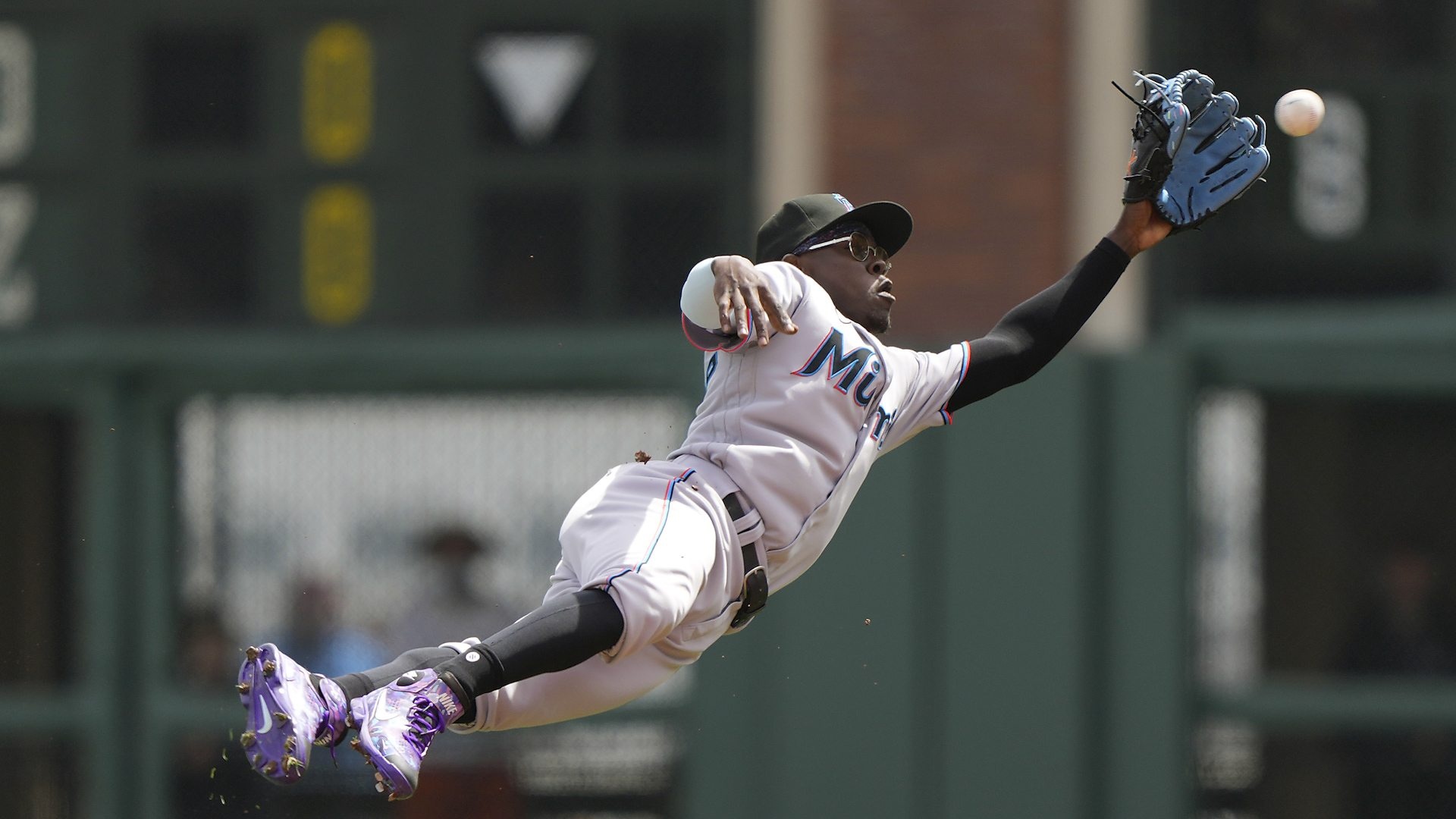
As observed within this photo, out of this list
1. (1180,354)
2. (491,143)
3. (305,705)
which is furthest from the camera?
(491,143)

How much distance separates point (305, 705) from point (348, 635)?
3599mm

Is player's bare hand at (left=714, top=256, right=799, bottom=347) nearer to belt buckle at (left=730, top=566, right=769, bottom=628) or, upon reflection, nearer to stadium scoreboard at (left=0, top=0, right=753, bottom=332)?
belt buckle at (left=730, top=566, right=769, bottom=628)

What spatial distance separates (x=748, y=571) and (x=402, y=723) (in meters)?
0.82

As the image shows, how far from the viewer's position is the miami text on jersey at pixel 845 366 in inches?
164

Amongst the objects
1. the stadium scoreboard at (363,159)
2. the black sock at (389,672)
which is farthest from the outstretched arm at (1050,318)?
the stadium scoreboard at (363,159)

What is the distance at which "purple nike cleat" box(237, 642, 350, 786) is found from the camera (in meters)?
3.74

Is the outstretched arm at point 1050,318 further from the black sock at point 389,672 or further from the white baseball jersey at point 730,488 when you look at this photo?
the black sock at point 389,672

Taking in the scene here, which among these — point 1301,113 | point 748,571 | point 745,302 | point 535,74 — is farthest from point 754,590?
point 535,74

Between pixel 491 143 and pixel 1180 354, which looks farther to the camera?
pixel 491 143

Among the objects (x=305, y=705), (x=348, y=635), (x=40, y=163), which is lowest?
(x=348, y=635)

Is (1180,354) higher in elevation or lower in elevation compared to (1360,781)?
higher

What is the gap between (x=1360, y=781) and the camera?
7094 millimetres

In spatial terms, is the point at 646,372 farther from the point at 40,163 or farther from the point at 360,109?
the point at 40,163

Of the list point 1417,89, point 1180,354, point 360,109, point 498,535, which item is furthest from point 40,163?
point 1417,89
